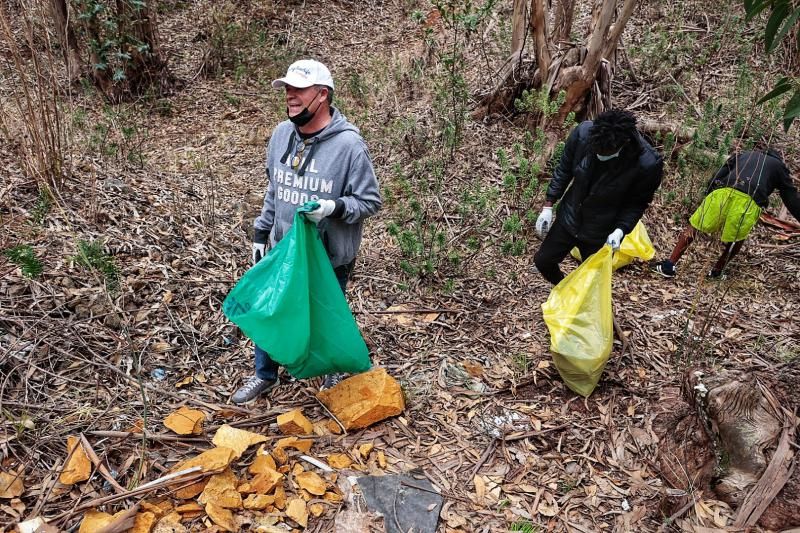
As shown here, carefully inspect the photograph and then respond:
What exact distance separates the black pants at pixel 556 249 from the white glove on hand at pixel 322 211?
1763mm

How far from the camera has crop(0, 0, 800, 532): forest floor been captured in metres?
2.43

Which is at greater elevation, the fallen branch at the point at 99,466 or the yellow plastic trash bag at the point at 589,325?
the yellow plastic trash bag at the point at 589,325

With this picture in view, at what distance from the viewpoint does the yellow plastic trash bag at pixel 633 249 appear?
440 centimetres

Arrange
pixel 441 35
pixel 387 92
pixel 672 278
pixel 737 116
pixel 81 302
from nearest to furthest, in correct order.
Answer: pixel 81 302
pixel 672 278
pixel 737 116
pixel 387 92
pixel 441 35

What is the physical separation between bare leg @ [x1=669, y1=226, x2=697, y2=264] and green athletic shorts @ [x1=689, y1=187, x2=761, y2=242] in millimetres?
168

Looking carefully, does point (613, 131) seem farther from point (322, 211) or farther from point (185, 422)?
point (185, 422)

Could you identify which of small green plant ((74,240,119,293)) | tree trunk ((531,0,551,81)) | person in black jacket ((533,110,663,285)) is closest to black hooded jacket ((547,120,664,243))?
person in black jacket ((533,110,663,285))

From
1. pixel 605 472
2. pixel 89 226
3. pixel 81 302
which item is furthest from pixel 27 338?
pixel 605 472

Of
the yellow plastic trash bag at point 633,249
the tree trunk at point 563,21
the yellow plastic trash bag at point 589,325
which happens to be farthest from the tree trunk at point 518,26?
the yellow plastic trash bag at point 589,325

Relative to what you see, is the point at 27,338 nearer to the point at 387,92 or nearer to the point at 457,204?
the point at 457,204

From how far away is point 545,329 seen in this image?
12.2ft

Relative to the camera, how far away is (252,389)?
286 cm

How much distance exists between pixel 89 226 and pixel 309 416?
2.17m

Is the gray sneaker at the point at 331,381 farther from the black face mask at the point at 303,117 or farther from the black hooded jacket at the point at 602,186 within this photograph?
the black hooded jacket at the point at 602,186
